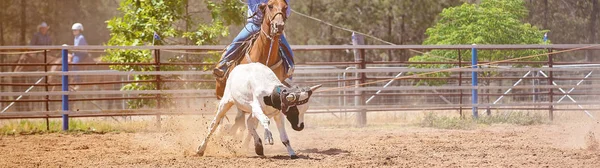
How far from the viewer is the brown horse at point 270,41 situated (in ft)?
32.9

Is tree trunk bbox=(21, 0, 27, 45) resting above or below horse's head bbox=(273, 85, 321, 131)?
above

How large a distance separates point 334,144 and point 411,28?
58.6 feet

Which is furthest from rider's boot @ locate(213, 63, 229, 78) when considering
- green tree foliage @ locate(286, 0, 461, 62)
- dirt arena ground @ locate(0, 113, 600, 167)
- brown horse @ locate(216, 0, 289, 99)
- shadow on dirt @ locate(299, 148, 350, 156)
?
green tree foliage @ locate(286, 0, 461, 62)

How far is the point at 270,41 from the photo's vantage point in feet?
34.1

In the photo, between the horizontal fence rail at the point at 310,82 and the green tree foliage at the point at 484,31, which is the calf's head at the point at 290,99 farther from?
the green tree foliage at the point at 484,31

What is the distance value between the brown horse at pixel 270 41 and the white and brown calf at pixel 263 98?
1.32ft

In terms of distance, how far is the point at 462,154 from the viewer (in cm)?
1000

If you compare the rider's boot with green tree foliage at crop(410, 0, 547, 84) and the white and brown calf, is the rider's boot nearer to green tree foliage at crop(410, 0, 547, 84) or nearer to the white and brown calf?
the white and brown calf

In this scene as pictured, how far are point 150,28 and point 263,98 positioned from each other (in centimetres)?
782

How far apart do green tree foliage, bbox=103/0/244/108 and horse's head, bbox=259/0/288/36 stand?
644cm

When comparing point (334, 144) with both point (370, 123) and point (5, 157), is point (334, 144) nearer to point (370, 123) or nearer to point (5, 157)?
point (5, 157)

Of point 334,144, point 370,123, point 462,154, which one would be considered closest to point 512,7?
point 370,123

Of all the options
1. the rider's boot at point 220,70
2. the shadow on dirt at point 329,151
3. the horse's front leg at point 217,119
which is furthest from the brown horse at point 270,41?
the shadow on dirt at point 329,151

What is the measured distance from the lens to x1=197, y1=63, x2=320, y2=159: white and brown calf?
923 centimetres
